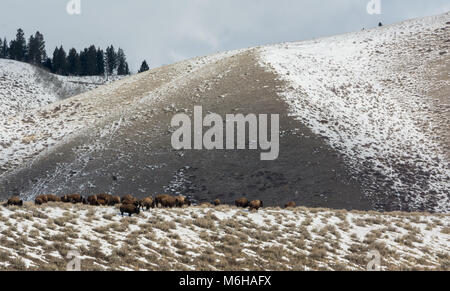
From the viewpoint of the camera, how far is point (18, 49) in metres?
127

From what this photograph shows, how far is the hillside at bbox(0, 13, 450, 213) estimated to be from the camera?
31141 mm

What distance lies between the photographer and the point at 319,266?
474 inches

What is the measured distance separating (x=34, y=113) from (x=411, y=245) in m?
56.4

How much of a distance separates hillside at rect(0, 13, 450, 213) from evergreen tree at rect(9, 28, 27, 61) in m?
82.7

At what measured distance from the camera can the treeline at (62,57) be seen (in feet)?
419

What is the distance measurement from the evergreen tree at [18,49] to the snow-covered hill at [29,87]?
22044 millimetres

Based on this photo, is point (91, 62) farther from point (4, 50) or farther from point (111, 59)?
point (4, 50)

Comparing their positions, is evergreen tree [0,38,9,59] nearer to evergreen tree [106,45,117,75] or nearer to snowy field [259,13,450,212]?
evergreen tree [106,45,117,75]

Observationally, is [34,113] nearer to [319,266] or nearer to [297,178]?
[297,178]

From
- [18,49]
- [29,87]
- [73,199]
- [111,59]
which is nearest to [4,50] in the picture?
[18,49]

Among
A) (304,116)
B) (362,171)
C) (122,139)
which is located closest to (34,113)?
(122,139)

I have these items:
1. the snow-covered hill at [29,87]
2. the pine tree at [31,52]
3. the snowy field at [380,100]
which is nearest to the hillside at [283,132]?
the snowy field at [380,100]

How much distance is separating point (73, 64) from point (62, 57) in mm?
4088

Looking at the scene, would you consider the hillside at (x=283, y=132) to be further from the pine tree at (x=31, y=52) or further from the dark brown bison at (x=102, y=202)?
the pine tree at (x=31, y=52)
